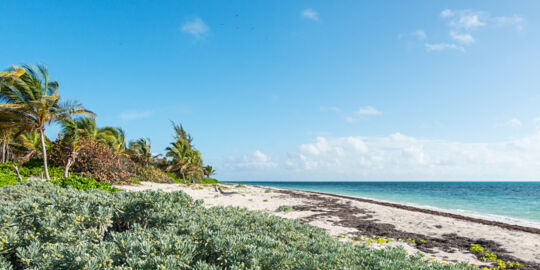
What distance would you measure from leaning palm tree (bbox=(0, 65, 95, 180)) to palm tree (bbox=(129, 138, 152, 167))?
15.2m

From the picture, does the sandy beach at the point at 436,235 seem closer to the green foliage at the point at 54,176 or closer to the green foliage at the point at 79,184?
the green foliage at the point at 79,184

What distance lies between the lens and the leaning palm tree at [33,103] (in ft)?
46.8

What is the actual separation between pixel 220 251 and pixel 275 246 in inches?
26.3

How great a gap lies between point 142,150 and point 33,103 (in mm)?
18297

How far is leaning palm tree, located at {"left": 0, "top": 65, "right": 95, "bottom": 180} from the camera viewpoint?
14266mm

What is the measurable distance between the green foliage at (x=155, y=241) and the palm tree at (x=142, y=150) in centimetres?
2835

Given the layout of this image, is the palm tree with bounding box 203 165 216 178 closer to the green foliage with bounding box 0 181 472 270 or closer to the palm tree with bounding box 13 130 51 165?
the palm tree with bounding box 13 130 51 165

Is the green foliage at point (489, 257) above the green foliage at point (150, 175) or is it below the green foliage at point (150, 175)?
below

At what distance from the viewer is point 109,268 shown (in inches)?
90.4

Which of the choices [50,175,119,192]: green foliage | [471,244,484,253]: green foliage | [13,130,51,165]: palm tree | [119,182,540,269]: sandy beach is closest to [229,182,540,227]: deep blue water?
[119,182,540,269]: sandy beach

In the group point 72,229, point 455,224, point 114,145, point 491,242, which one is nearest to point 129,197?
point 72,229

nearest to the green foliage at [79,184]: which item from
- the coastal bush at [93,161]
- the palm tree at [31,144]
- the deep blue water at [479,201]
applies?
the coastal bush at [93,161]

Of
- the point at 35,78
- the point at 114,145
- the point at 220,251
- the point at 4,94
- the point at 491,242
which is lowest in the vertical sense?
the point at 491,242

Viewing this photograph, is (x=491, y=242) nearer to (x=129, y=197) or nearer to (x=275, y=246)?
(x=275, y=246)
